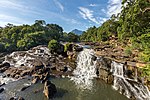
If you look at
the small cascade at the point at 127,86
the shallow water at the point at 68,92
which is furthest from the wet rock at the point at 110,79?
the shallow water at the point at 68,92

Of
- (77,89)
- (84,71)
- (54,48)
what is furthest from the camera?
(54,48)

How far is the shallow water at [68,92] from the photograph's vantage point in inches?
755

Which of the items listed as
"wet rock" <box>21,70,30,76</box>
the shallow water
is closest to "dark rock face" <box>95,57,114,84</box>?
the shallow water

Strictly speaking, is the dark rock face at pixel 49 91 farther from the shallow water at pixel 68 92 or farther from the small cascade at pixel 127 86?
the small cascade at pixel 127 86

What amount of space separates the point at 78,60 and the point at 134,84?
15.3 meters

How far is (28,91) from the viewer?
20.7 meters

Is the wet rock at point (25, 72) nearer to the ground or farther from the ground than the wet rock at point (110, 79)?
farther from the ground

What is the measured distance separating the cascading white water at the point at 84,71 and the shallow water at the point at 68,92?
1.09m

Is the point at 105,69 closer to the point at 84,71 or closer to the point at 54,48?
the point at 84,71

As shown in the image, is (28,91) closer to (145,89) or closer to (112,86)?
(112,86)

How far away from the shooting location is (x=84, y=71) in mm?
29578

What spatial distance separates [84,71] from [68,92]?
31.6 feet

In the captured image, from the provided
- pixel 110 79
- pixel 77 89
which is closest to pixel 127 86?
pixel 110 79

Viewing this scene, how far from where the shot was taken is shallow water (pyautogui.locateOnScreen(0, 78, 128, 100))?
63.0 feet
